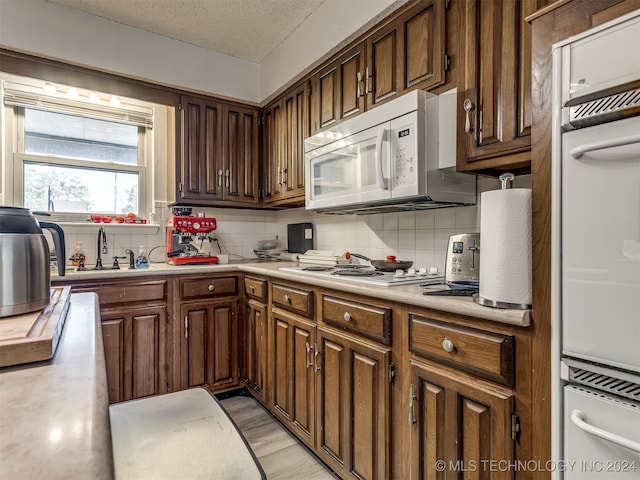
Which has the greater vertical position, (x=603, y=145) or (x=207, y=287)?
(x=603, y=145)

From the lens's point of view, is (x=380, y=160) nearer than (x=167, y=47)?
Yes

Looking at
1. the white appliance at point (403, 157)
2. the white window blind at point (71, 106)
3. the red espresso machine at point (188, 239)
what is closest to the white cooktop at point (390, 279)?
the white appliance at point (403, 157)

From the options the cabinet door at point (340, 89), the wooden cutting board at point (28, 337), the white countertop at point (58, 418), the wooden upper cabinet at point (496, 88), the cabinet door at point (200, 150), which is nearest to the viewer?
the white countertop at point (58, 418)

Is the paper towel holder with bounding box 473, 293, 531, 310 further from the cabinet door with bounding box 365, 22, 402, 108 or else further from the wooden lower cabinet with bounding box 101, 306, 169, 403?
the wooden lower cabinet with bounding box 101, 306, 169, 403

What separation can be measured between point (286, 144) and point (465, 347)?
2.09 meters

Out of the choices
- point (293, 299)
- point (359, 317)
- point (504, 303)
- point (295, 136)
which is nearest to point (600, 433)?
point (504, 303)

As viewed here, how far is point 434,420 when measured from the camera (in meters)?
1.21

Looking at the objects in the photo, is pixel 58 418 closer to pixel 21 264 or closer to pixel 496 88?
pixel 21 264

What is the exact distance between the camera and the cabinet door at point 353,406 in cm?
141

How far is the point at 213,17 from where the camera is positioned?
8.13 ft

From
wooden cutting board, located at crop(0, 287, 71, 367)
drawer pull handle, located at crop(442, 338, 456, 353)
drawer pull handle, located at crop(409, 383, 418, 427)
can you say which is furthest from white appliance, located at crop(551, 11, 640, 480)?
wooden cutting board, located at crop(0, 287, 71, 367)

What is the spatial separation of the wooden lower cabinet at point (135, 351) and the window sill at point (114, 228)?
0.82 metres

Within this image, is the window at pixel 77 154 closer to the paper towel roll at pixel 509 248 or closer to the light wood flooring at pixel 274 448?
the light wood flooring at pixel 274 448

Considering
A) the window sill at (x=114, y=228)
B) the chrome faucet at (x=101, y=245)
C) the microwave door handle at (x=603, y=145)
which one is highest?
the microwave door handle at (x=603, y=145)
